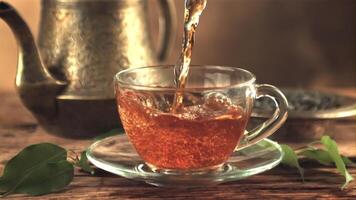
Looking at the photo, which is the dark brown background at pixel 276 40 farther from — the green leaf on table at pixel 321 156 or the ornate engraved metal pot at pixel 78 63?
the green leaf on table at pixel 321 156

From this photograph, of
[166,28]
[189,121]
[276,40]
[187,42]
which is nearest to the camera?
[189,121]

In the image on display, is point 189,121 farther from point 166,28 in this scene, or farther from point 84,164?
point 166,28

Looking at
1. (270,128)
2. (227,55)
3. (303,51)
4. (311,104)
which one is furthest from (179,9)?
(270,128)

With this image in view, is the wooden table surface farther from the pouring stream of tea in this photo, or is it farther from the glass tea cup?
the pouring stream of tea

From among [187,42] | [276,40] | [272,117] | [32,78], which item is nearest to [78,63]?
[32,78]

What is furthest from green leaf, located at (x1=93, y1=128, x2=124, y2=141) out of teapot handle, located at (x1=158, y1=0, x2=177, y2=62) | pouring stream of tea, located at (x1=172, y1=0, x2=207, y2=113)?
teapot handle, located at (x1=158, y1=0, x2=177, y2=62)

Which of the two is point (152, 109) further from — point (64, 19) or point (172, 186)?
point (64, 19)
